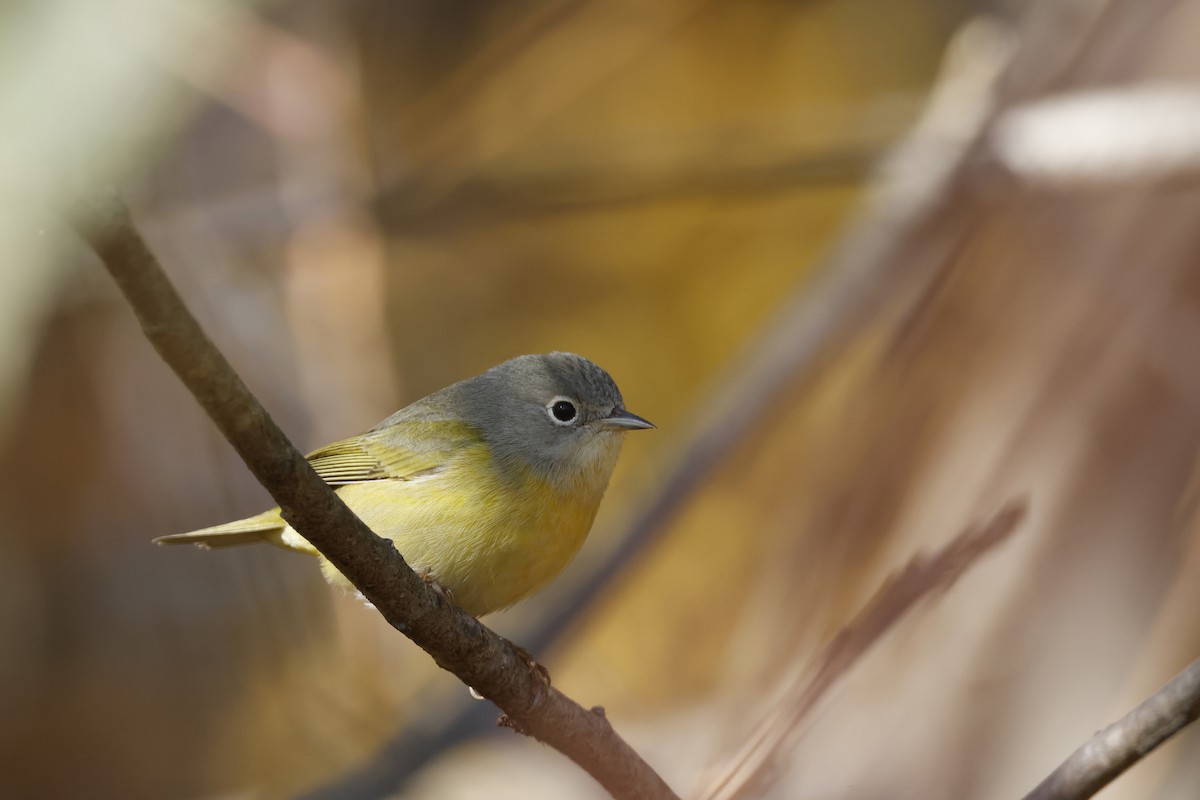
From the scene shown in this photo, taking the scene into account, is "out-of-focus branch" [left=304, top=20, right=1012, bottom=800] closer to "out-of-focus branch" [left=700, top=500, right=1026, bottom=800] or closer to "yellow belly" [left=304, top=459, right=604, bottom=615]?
"yellow belly" [left=304, top=459, right=604, bottom=615]

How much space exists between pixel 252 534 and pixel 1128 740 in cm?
302

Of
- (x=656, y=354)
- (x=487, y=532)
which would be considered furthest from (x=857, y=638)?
(x=656, y=354)

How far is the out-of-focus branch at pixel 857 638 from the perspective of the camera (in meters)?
2.28

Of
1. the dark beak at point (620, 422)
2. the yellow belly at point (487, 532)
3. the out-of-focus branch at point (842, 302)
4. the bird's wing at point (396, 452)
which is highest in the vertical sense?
the out-of-focus branch at point (842, 302)

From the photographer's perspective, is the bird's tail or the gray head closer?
the gray head

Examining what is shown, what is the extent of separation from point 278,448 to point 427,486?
185 cm

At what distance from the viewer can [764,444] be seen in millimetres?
7066

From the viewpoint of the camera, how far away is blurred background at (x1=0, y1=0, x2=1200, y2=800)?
4059mm

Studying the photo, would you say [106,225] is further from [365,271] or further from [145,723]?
[145,723]

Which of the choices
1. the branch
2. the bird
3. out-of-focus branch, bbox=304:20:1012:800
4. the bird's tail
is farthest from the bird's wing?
out-of-focus branch, bbox=304:20:1012:800

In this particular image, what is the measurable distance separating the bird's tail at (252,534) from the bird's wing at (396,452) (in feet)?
0.83

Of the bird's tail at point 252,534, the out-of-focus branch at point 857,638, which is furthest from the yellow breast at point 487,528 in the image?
the out-of-focus branch at point 857,638

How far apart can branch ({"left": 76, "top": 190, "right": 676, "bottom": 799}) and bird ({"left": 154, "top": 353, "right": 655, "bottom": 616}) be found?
0.58 m

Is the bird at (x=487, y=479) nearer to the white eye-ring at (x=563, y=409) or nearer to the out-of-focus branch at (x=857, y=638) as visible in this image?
the white eye-ring at (x=563, y=409)
